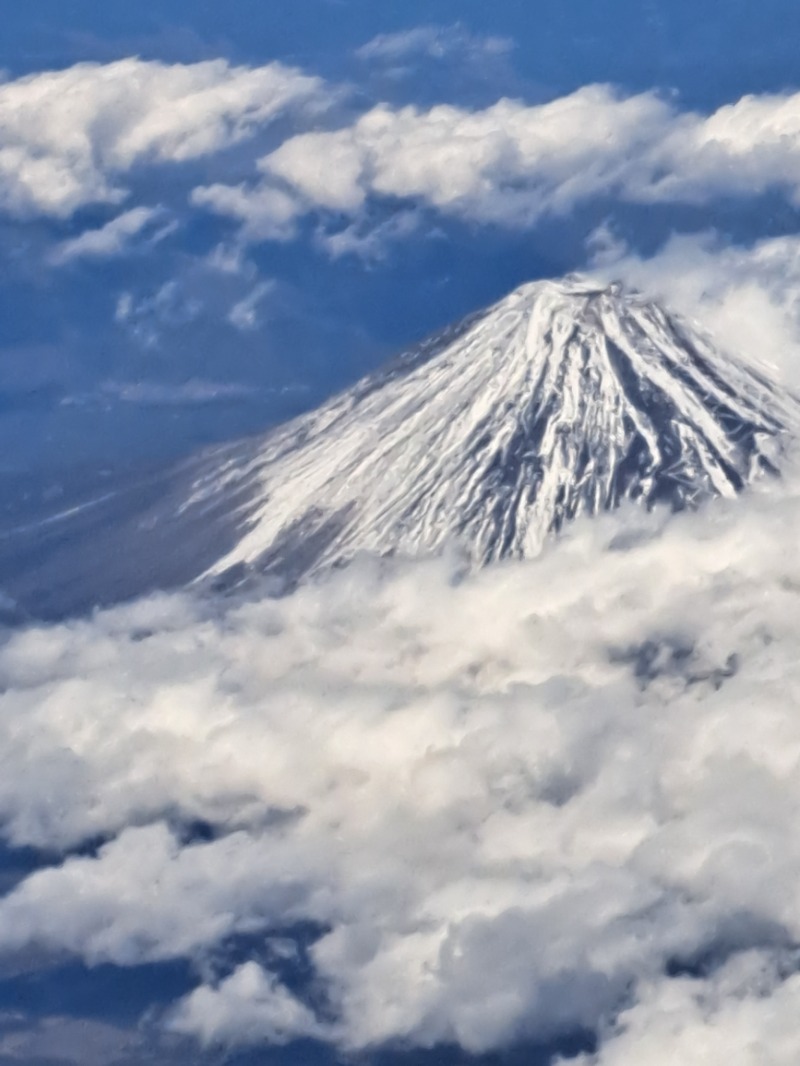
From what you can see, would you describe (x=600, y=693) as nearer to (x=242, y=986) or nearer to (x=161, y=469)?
(x=242, y=986)

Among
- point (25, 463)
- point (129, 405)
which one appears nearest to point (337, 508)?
point (25, 463)

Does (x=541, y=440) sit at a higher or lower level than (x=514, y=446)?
lower

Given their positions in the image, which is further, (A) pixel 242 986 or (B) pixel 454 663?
(B) pixel 454 663

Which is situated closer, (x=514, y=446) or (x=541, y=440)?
(x=541, y=440)

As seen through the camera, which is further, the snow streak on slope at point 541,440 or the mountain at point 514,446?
the mountain at point 514,446
